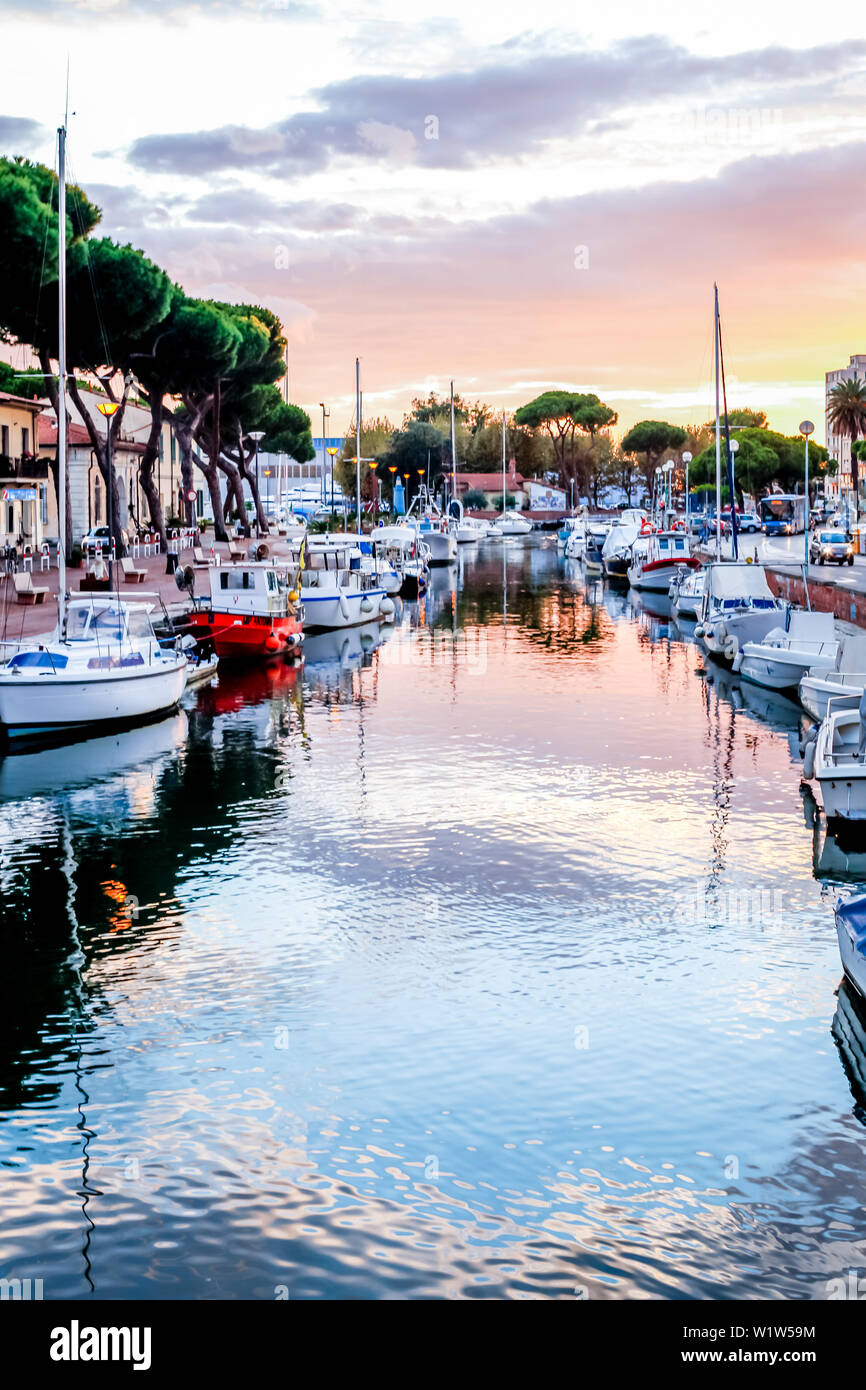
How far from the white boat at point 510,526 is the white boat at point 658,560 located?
6072 cm

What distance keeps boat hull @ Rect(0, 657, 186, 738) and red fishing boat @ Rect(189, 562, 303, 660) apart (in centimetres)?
973

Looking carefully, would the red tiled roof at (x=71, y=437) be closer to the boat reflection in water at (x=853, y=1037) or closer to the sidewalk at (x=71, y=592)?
the sidewalk at (x=71, y=592)

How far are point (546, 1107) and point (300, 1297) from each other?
330 centimetres

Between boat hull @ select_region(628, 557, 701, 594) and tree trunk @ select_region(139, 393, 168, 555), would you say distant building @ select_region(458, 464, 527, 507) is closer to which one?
boat hull @ select_region(628, 557, 701, 594)

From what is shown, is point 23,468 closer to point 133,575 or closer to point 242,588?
point 133,575

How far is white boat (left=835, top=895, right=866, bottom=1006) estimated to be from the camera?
44.7ft

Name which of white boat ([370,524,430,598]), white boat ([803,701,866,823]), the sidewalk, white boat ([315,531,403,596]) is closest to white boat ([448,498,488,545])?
white boat ([370,524,430,598])

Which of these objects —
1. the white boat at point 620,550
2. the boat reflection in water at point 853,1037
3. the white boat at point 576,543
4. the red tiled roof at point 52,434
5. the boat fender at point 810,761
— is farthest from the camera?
the white boat at point 576,543

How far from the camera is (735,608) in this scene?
43.4 metres

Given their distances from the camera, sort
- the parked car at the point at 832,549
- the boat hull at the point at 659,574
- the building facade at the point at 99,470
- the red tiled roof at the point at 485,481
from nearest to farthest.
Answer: the boat hull at the point at 659,574, the parked car at the point at 832,549, the building facade at the point at 99,470, the red tiled roof at the point at 485,481

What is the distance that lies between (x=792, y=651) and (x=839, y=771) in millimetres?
15506

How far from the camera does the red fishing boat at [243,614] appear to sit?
3984cm

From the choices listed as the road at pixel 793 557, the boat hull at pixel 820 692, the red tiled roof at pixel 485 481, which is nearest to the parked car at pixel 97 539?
the road at pixel 793 557
